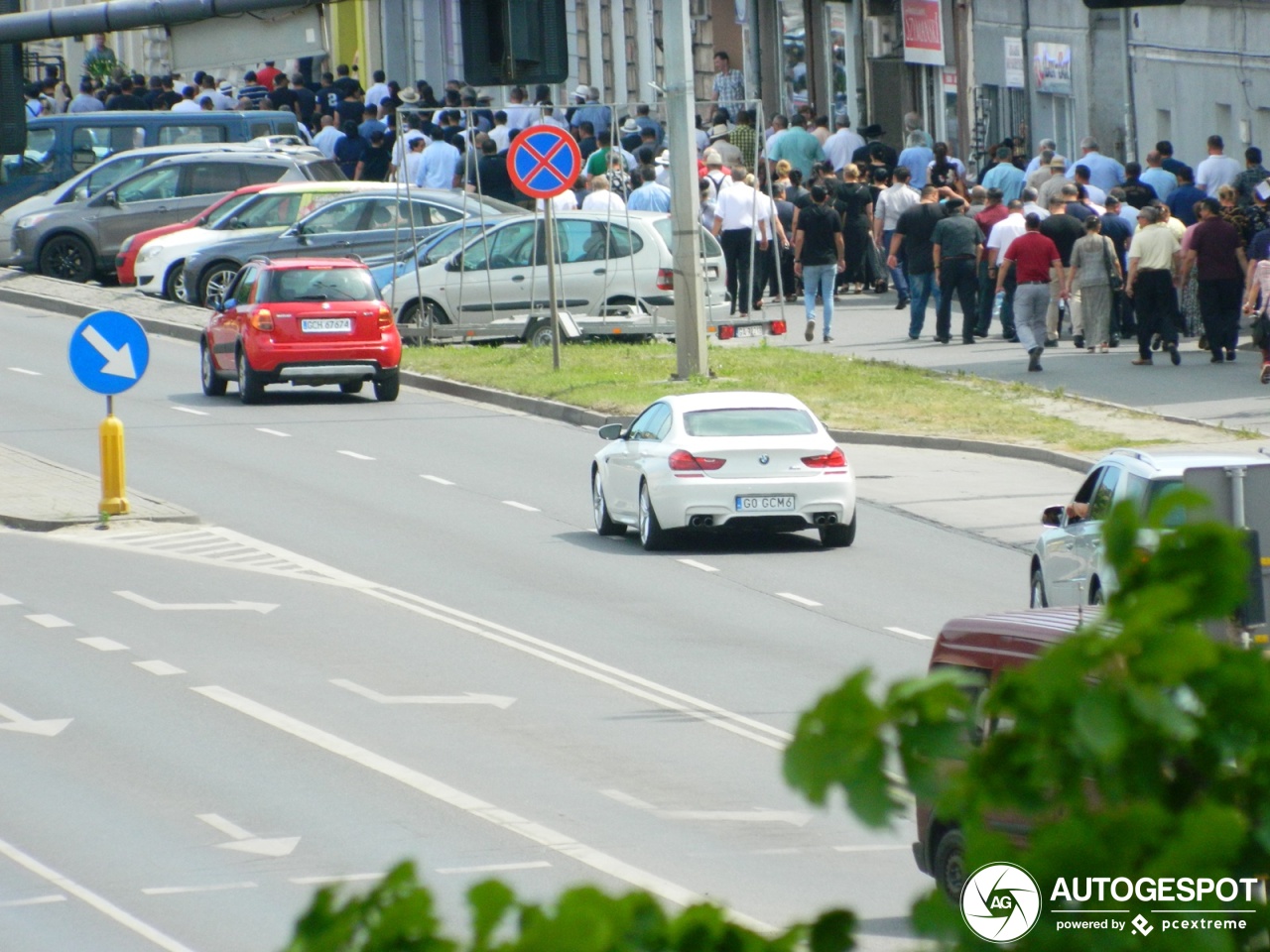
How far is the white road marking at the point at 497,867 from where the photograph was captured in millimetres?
8773

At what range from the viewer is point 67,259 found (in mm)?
36250

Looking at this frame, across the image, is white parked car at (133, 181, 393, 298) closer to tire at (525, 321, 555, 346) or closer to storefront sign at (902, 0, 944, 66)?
tire at (525, 321, 555, 346)

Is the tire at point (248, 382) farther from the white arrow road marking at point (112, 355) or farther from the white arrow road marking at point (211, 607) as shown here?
the white arrow road marking at point (211, 607)

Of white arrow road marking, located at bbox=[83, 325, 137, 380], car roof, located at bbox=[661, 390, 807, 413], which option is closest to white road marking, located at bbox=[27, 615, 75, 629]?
white arrow road marking, located at bbox=[83, 325, 137, 380]

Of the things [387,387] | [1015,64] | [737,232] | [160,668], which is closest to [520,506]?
[387,387]

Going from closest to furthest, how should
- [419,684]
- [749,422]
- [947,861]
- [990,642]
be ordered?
[947,861] → [990,642] → [419,684] → [749,422]

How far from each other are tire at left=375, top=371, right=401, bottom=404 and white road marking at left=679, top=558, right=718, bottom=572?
29.0ft

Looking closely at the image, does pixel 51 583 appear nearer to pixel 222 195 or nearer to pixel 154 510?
pixel 154 510

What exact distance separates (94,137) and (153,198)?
434 centimetres

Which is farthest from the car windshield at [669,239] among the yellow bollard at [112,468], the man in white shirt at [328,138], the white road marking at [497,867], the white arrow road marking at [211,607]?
the white road marking at [497,867]

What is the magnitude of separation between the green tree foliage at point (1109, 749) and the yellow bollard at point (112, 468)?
16509 millimetres

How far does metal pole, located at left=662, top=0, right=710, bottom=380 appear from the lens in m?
24.6

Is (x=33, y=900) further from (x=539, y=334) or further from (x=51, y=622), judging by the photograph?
(x=539, y=334)

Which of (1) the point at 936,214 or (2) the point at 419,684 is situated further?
(1) the point at 936,214
